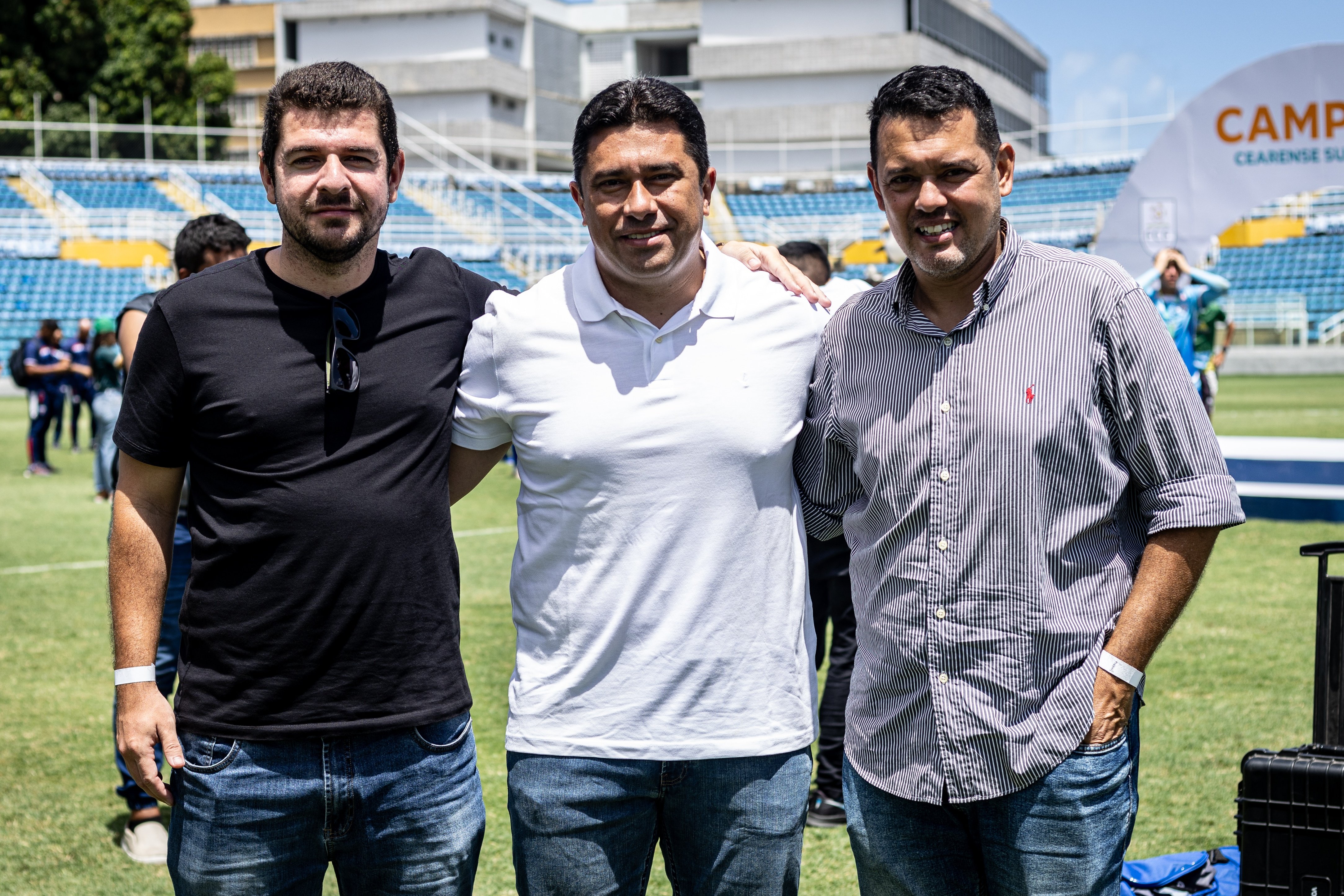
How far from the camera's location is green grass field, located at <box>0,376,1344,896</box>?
13.6 ft

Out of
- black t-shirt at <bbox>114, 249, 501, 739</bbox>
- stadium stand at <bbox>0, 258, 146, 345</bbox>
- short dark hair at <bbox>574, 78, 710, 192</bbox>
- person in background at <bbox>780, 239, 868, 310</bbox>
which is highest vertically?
stadium stand at <bbox>0, 258, 146, 345</bbox>

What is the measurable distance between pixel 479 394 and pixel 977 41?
61.0 meters

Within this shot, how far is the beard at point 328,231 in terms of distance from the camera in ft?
7.65

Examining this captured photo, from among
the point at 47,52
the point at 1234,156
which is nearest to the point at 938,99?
the point at 1234,156

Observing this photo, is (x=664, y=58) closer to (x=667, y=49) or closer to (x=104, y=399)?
(x=667, y=49)

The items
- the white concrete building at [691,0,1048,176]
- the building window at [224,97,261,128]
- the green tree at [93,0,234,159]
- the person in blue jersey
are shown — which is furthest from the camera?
the building window at [224,97,261,128]

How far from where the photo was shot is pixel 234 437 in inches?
90.9

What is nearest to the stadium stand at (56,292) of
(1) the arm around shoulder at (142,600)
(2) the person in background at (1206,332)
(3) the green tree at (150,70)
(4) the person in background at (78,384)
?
(4) the person in background at (78,384)

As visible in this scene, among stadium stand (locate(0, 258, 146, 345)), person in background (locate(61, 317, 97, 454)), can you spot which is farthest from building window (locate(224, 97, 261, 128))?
person in background (locate(61, 317, 97, 454))

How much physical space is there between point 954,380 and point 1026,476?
0.21 meters

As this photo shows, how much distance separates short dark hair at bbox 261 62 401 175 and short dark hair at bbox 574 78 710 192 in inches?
14.1

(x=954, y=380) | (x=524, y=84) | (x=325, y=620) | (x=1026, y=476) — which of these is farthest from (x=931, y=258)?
(x=524, y=84)

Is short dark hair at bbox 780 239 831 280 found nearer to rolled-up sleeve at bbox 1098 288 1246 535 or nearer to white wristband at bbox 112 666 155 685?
rolled-up sleeve at bbox 1098 288 1246 535

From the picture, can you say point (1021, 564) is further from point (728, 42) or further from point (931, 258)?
point (728, 42)
